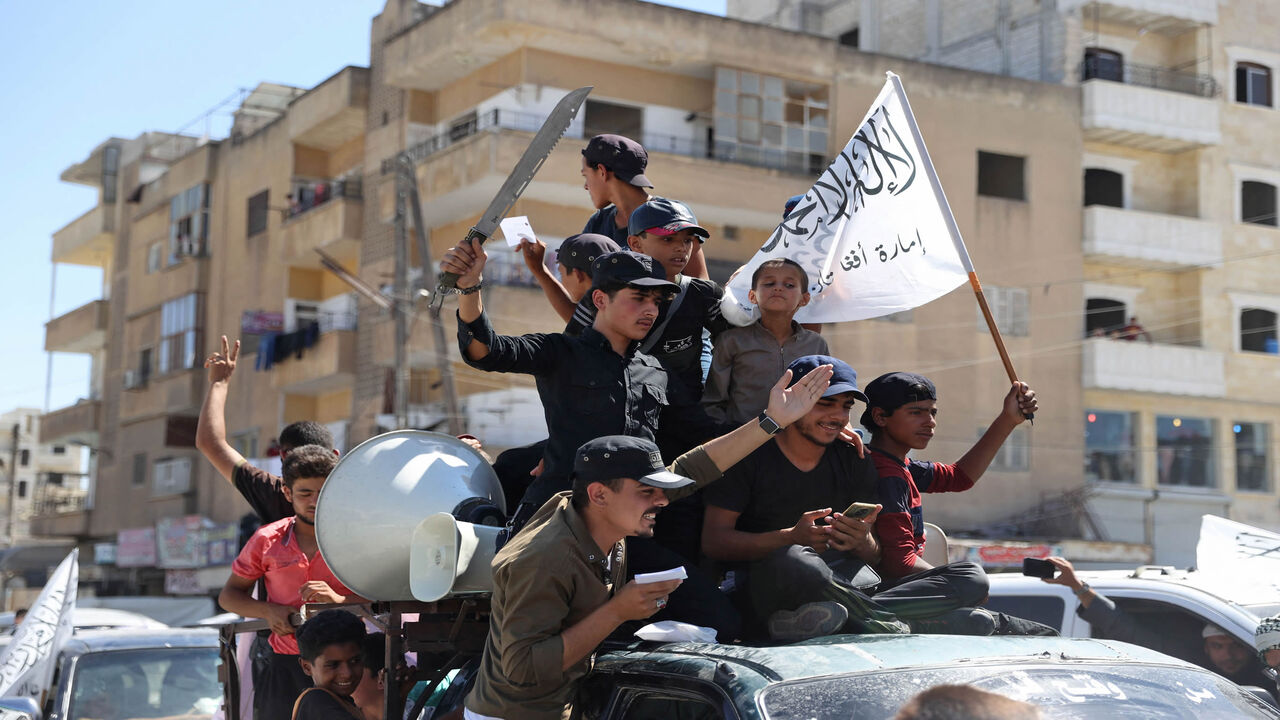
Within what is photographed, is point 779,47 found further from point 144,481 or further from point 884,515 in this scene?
point 884,515

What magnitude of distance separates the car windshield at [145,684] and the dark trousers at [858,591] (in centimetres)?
575

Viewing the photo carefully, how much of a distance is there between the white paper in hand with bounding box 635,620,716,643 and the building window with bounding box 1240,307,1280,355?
3464 cm

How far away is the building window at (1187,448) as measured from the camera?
34.4 metres

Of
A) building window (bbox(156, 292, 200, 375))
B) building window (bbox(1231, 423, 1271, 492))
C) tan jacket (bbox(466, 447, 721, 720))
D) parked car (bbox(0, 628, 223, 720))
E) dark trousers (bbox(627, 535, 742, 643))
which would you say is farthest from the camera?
building window (bbox(156, 292, 200, 375))

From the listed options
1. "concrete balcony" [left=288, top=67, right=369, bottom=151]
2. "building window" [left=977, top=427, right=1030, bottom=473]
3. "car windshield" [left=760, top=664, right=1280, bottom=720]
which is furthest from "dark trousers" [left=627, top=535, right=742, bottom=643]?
"concrete balcony" [left=288, top=67, right=369, bottom=151]

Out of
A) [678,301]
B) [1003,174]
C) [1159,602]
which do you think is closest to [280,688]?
[678,301]

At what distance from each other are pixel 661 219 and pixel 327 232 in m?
28.9

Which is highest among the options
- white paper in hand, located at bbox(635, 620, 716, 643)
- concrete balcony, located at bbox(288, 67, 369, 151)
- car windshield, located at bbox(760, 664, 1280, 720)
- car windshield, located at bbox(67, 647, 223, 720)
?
concrete balcony, located at bbox(288, 67, 369, 151)

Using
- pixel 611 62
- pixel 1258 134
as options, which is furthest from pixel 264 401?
pixel 1258 134

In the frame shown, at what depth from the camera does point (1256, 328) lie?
118 feet

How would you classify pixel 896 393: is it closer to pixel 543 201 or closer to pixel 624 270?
pixel 624 270

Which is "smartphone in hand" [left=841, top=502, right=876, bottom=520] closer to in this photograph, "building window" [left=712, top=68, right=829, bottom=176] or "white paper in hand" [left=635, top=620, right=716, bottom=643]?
"white paper in hand" [left=635, top=620, right=716, bottom=643]

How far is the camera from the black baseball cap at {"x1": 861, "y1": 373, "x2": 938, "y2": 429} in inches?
213

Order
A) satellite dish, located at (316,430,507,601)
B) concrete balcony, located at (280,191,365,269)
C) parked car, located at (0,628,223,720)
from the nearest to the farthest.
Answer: satellite dish, located at (316,430,507,601), parked car, located at (0,628,223,720), concrete balcony, located at (280,191,365,269)
